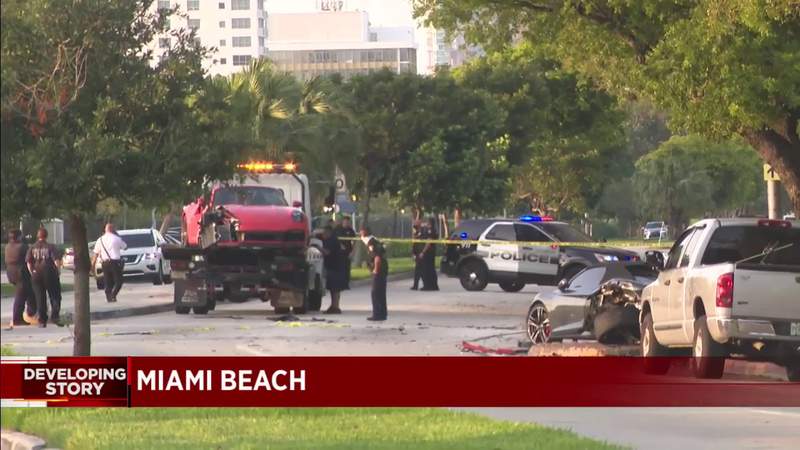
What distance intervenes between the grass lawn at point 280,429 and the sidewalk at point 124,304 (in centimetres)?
1569

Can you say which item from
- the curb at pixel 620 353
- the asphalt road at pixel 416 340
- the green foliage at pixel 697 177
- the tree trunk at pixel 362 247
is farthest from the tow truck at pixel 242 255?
the tree trunk at pixel 362 247

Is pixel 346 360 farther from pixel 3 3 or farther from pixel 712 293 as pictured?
pixel 3 3

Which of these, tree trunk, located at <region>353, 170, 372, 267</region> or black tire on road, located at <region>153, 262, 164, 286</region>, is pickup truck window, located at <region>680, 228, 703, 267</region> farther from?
tree trunk, located at <region>353, 170, 372, 267</region>

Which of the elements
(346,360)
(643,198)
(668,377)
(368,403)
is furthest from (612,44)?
(643,198)

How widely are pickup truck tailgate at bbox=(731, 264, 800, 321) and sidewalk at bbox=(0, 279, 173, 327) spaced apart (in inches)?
649

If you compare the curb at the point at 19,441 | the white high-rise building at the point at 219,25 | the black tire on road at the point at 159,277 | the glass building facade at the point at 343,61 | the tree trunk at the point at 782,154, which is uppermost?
the glass building facade at the point at 343,61

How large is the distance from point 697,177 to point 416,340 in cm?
2698

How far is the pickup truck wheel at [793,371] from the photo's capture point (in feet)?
62.7

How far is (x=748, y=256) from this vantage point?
18875 mm

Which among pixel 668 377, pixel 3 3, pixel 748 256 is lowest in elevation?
pixel 668 377

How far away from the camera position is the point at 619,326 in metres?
23.1

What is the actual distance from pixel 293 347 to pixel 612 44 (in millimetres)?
6867

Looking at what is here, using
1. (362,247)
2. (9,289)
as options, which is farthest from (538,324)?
(362,247)

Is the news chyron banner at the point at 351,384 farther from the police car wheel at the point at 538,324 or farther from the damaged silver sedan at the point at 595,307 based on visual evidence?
the police car wheel at the point at 538,324
